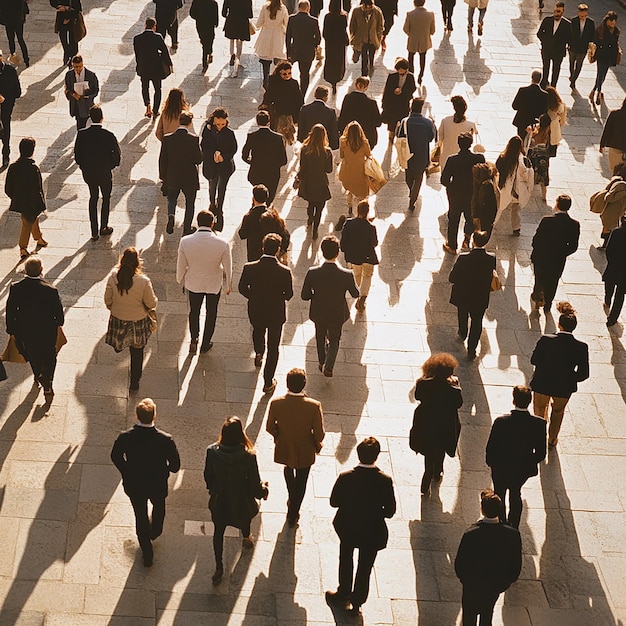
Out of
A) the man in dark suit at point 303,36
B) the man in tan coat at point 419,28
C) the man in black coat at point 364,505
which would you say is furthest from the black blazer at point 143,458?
the man in tan coat at point 419,28

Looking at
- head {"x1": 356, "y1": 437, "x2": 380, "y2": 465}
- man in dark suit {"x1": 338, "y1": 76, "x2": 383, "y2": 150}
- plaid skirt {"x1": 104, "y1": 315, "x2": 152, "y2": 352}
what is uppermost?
head {"x1": 356, "y1": 437, "x2": 380, "y2": 465}

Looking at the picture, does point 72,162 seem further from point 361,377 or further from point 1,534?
point 1,534

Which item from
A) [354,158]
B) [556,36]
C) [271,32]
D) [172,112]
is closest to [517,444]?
[354,158]

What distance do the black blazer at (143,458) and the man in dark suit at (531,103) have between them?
985cm

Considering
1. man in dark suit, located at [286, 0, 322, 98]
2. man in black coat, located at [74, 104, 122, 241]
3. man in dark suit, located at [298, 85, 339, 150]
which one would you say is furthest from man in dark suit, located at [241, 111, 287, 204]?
man in dark suit, located at [286, 0, 322, 98]

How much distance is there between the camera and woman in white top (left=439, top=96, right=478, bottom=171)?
1526cm

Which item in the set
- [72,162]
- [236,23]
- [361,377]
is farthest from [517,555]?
[236,23]

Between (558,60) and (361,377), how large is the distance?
9.91 meters

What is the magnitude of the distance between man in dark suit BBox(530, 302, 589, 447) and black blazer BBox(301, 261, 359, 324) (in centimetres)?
196

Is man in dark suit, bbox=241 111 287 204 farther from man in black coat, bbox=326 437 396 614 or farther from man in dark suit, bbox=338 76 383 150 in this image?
man in black coat, bbox=326 437 396 614

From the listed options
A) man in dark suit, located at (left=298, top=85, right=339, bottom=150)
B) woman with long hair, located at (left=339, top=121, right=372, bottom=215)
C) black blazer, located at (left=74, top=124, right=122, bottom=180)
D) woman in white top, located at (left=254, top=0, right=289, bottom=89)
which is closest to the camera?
black blazer, located at (left=74, top=124, right=122, bottom=180)

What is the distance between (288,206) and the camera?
631 inches

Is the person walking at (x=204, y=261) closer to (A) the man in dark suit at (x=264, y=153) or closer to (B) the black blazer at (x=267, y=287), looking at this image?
(B) the black blazer at (x=267, y=287)

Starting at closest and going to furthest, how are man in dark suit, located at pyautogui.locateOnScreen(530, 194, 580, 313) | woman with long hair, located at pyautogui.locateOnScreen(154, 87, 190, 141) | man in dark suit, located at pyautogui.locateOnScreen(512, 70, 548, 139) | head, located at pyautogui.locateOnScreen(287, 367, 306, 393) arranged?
head, located at pyautogui.locateOnScreen(287, 367, 306, 393)
man in dark suit, located at pyautogui.locateOnScreen(530, 194, 580, 313)
woman with long hair, located at pyautogui.locateOnScreen(154, 87, 190, 141)
man in dark suit, located at pyautogui.locateOnScreen(512, 70, 548, 139)
